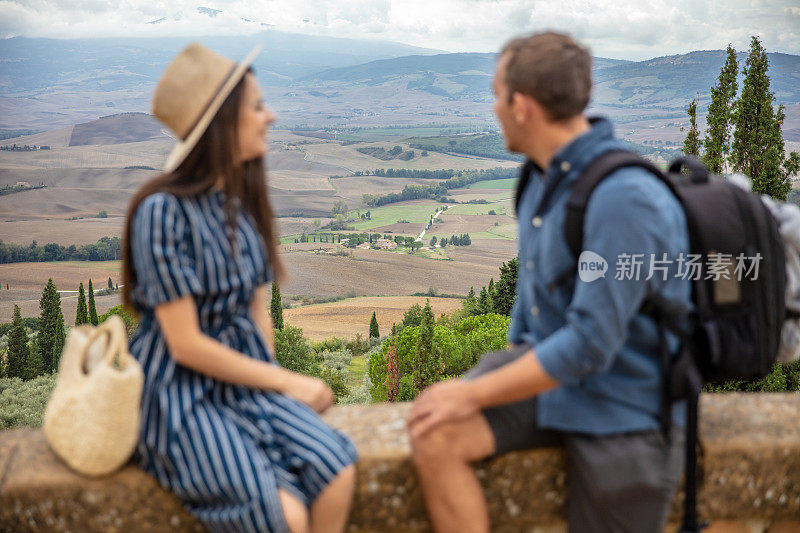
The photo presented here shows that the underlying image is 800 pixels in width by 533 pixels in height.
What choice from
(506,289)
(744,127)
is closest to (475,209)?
(506,289)

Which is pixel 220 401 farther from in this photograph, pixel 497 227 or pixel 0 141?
pixel 0 141

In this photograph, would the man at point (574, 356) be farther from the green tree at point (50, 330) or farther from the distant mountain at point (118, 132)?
the distant mountain at point (118, 132)

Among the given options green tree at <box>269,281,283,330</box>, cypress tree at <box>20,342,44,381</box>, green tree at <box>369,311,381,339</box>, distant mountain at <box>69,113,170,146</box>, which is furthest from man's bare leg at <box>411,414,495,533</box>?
distant mountain at <box>69,113,170,146</box>

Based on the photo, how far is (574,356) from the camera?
77.9 inches

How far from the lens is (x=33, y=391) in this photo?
66375 mm

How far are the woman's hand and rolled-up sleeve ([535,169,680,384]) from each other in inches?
31.0

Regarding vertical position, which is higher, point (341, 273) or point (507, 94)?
point (507, 94)

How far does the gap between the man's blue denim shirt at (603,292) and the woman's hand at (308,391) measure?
694 mm

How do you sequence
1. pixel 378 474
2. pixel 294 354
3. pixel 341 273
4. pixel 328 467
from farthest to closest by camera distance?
pixel 341 273
pixel 294 354
pixel 378 474
pixel 328 467

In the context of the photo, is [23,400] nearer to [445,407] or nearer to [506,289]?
[506,289]

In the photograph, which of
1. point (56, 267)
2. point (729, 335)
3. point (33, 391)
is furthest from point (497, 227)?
point (729, 335)

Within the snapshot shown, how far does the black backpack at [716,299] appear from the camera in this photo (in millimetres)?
2051

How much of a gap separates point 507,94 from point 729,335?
0.98 m

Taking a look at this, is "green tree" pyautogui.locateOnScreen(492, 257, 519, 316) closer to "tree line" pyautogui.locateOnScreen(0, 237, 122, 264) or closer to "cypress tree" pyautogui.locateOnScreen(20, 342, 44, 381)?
"cypress tree" pyautogui.locateOnScreen(20, 342, 44, 381)
